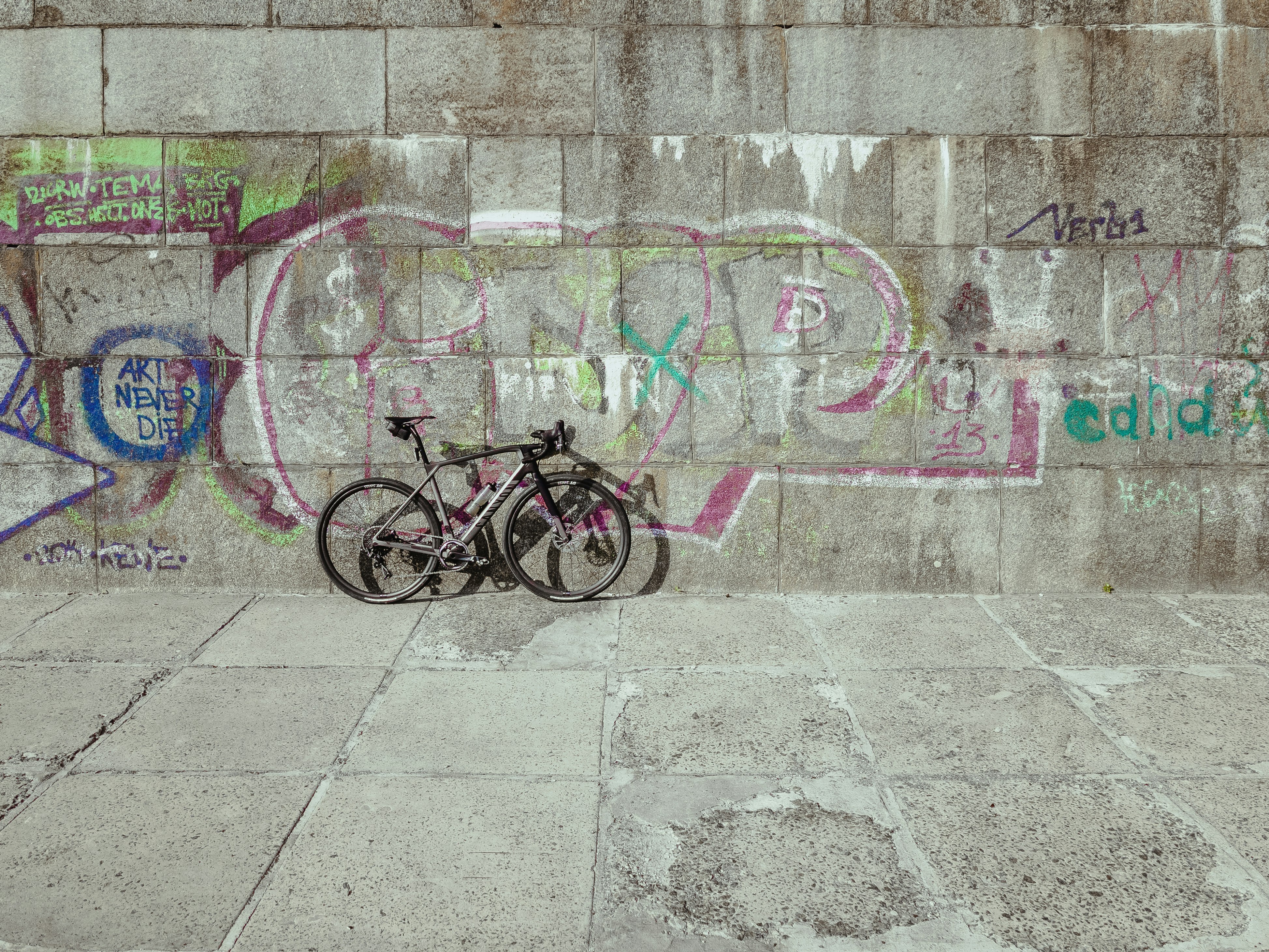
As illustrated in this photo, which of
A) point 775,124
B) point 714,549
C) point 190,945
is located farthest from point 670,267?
point 190,945

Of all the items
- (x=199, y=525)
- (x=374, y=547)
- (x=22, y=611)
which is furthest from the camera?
(x=199, y=525)

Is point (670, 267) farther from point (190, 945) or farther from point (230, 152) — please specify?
point (190, 945)

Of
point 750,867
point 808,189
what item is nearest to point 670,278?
point 808,189

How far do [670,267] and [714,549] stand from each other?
5.74 feet

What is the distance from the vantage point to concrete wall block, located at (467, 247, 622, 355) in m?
5.80

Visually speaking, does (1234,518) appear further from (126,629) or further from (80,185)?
(80,185)

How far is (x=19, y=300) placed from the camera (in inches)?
229

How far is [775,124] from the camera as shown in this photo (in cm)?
573

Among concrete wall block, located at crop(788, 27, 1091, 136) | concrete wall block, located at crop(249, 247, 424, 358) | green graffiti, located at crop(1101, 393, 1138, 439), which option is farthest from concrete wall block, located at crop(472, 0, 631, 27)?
green graffiti, located at crop(1101, 393, 1138, 439)

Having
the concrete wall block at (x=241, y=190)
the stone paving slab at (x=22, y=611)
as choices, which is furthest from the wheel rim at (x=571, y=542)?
the stone paving slab at (x=22, y=611)

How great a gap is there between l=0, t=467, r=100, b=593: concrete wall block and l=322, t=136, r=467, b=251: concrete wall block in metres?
2.18

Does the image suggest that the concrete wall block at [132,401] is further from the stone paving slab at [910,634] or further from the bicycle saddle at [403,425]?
the stone paving slab at [910,634]

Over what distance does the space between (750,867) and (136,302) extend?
4977 mm

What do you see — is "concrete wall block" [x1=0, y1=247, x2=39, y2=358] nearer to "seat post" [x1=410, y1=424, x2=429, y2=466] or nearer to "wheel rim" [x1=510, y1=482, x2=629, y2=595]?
"seat post" [x1=410, y1=424, x2=429, y2=466]
